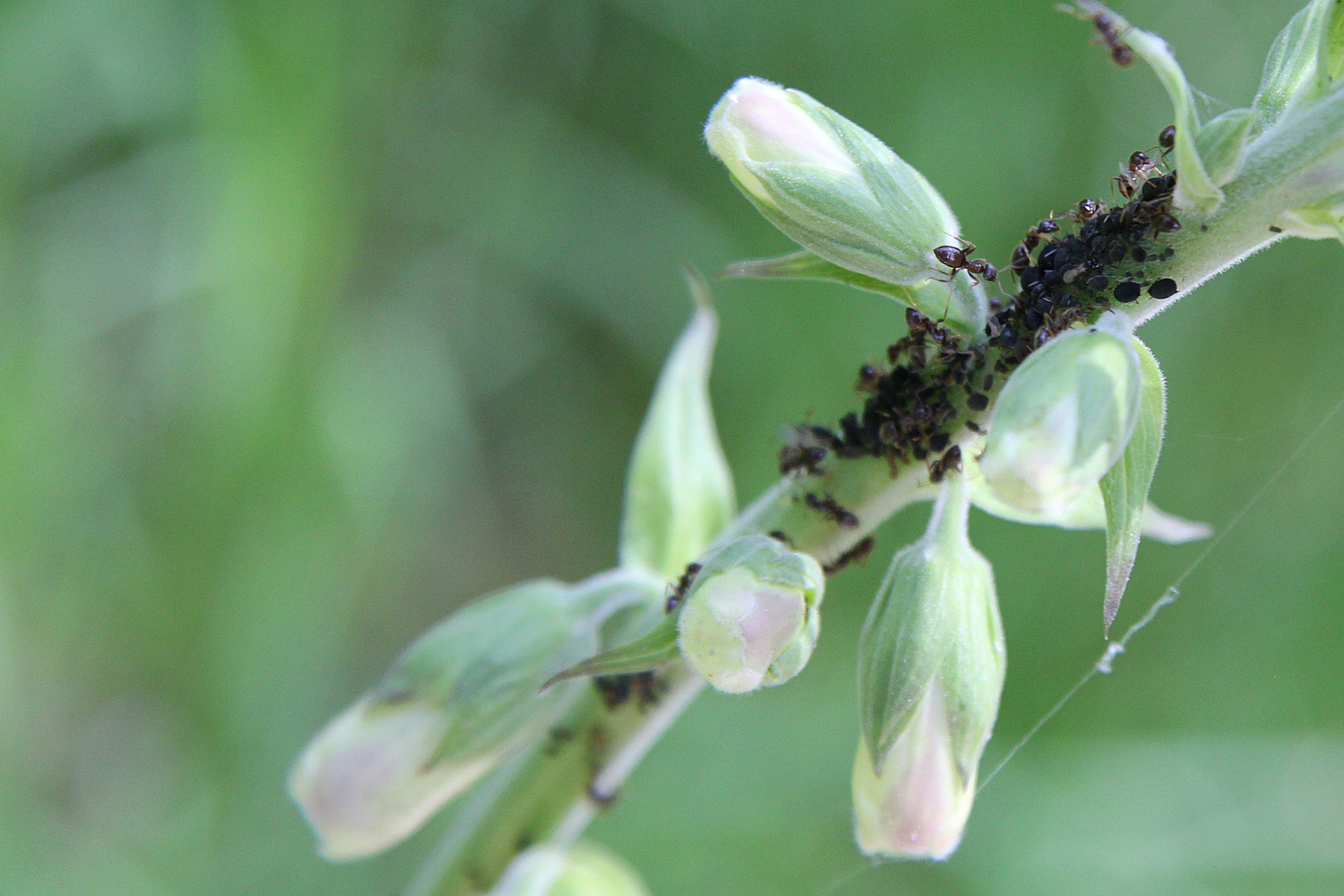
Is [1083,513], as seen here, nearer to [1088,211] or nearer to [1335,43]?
[1088,211]

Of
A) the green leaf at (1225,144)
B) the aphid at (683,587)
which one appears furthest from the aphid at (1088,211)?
the aphid at (683,587)

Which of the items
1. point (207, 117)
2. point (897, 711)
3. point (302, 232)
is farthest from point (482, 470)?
point (897, 711)

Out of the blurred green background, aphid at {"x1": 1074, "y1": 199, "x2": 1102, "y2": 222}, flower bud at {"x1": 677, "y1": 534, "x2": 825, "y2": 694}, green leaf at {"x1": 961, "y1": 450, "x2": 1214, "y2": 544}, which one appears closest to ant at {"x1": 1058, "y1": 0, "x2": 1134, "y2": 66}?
aphid at {"x1": 1074, "y1": 199, "x2": 1102, "y2": 222}

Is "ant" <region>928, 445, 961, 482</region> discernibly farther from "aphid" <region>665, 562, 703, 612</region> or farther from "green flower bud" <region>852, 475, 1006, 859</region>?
"aphid" <region>665, 562, 703, 612</region>

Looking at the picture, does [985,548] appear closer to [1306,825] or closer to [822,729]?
[822,729]

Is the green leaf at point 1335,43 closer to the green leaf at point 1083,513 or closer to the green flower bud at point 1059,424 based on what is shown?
the green flower bud at point 1059,424

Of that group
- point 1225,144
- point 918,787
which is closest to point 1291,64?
point 1225,144
